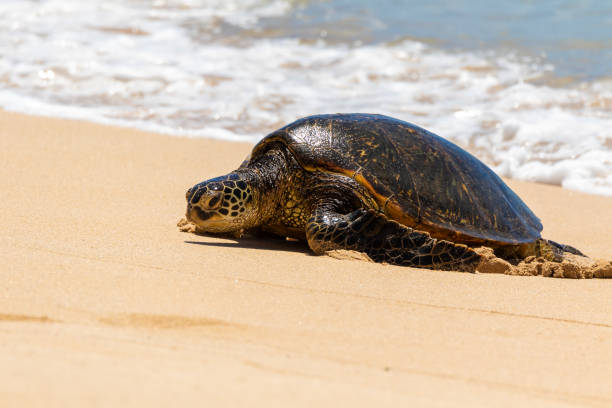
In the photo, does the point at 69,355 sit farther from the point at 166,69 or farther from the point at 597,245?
the point at 166,69

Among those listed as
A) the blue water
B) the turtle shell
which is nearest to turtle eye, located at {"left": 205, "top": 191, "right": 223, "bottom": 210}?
the turtle shell

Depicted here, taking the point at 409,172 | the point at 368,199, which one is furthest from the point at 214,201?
the point at 409,172

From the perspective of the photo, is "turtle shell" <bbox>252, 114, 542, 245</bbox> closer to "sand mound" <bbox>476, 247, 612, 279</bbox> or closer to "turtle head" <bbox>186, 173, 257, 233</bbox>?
"sand mound" <bbox>476, 247, 612, 279</bbox>

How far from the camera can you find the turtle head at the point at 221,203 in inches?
159

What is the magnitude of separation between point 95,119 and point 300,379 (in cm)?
581

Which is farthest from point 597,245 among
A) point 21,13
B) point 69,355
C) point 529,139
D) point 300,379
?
point 21,13

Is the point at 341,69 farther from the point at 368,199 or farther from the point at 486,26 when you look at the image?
the point at 368,199

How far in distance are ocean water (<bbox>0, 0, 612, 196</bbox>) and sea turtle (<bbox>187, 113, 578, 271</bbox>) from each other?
98.6 inches

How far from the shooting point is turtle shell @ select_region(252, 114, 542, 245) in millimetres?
4000

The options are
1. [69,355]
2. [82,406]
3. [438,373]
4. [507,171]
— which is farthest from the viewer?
[507,171]

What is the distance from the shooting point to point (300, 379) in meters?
2.08

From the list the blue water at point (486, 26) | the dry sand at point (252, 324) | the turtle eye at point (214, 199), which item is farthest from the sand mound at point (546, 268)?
the blue water at point (486, 26)

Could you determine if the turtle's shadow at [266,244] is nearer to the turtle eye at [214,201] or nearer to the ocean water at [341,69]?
the turtle eye at [214,201]

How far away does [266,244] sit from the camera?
427cm
